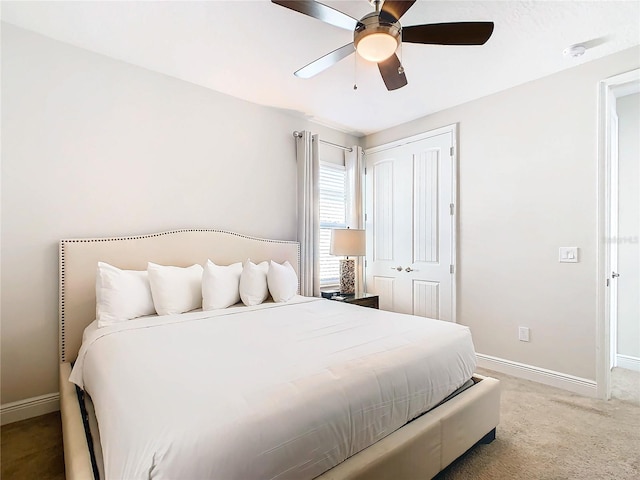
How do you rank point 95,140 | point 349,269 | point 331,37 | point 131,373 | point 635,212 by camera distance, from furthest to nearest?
point 349,269 → point 635,212 → point 95,140 → point 331,37 → point 131,373

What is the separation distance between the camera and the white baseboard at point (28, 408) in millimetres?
2178

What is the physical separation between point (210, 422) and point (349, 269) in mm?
3031

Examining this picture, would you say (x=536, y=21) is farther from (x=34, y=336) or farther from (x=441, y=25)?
(x=34, y=336)

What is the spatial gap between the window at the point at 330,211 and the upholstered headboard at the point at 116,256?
3.92ft

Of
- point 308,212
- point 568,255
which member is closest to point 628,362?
point 568,255

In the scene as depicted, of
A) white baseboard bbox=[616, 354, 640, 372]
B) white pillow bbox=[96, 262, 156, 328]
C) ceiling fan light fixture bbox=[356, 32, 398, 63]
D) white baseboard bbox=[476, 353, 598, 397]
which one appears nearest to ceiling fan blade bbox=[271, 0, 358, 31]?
ceiling fan light fixture bbox=[356, 32, 398, 63]

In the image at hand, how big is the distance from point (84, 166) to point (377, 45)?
228cm

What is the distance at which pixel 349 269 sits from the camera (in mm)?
3908

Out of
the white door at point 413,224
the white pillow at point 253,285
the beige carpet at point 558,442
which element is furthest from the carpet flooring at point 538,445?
the white pillow at point 253,285

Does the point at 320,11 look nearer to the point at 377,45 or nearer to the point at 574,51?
the point at 377,45

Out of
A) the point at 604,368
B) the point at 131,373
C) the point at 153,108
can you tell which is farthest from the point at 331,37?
the point at 604,368

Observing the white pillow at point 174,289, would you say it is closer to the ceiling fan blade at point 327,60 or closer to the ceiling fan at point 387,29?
the ceiling fan blade at point 327,60

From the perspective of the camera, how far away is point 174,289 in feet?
7.78

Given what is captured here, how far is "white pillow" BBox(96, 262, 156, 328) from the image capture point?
2146 millimetres
